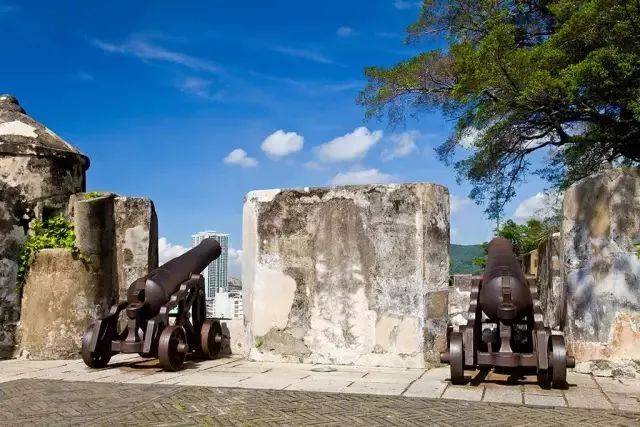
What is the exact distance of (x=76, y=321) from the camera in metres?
7.46

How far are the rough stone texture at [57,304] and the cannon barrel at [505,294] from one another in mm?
4535

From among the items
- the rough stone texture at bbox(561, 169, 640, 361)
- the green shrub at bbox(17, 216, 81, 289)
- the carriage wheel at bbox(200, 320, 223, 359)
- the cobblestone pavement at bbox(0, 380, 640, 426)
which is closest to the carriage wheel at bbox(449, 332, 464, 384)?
the cobblestone pavement at bbox(0, 380, 640, 426)

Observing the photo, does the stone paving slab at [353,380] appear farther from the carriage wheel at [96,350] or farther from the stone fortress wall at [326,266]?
the stone fortress wall at [326,266]

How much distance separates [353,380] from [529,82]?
865 centimetres

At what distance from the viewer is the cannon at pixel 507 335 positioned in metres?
5.13

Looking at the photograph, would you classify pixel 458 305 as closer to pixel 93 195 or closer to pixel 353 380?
pixel 353 380

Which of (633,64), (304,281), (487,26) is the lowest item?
(304,281)

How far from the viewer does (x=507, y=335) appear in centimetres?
545

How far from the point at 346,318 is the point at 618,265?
2.64 meters

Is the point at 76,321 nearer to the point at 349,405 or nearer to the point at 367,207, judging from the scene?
the point at 367,207

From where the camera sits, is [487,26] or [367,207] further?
[487,26]

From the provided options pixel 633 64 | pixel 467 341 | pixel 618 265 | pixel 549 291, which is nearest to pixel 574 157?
pixel 633 64

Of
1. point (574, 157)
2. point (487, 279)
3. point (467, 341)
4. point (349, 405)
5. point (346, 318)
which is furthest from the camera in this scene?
point (574, 157)

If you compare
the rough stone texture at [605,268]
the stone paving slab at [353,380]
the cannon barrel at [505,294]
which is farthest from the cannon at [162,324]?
the rough stone texture at [605,268]
